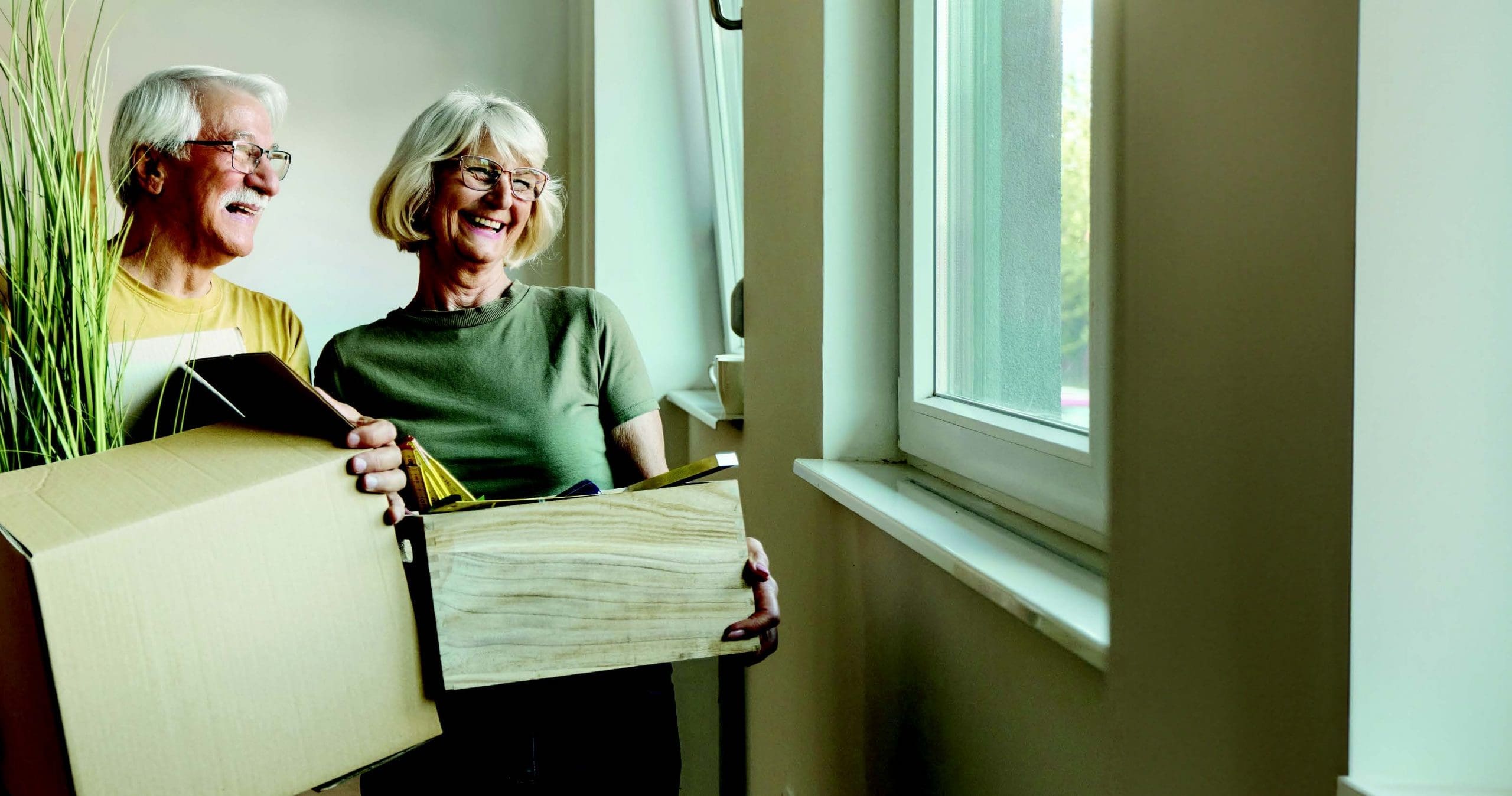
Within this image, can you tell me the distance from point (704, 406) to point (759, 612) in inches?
66.6

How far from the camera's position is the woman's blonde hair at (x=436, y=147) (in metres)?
1.70

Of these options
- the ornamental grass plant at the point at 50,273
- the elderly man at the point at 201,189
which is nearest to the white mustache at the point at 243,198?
the elderly man at the point at 201,189

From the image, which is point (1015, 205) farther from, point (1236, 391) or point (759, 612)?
point (1236, 391)

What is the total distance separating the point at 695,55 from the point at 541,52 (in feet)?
2.50

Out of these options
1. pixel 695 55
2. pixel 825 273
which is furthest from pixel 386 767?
pixel 695 55

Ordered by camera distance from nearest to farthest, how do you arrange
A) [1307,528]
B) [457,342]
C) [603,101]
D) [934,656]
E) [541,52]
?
1. [1307,528]
2. [934,656]
3. [457,342]
4. [603,101]
5. [541,52]

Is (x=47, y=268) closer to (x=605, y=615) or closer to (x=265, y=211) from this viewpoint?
(x=605, y=615)

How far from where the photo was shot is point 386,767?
1.44 m

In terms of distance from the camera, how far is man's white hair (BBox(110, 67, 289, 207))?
63.7 inches

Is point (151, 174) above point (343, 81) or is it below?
below

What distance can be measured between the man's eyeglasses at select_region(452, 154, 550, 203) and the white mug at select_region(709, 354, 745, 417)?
23.9 inches

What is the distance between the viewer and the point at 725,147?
120 inches

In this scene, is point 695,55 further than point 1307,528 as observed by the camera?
Yes

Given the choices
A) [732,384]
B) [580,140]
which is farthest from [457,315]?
[580,140]
